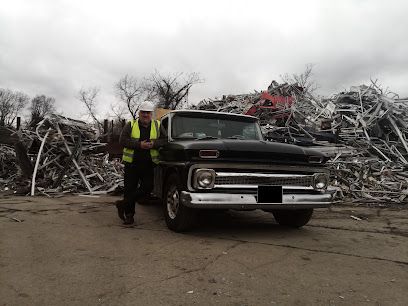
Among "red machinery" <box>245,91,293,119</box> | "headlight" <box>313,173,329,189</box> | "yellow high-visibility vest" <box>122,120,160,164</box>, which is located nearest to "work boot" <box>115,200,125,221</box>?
"yellow high-visibility vest" <box>122,120,160,164</box>

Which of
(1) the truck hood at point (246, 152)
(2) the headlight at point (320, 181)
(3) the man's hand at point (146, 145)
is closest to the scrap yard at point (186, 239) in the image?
(1) the truck hood at point (246, 152)

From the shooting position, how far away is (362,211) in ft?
27.8

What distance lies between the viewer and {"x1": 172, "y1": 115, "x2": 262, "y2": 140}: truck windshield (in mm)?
6590

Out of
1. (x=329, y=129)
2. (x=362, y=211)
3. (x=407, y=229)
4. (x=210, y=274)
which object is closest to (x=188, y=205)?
A: (x=210, y=274)

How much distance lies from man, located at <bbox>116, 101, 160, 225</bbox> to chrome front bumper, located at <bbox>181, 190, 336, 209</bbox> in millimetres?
1287

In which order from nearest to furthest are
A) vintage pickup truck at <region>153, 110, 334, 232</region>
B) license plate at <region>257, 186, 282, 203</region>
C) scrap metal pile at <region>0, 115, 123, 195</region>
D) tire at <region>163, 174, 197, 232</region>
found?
vintage pickup truck at <region>153, 110, 334, 232</region>
license plate at <region>257, 186, 282, 203</region>
tire at <region>163, 174, 197, 232</region>
scrap metal pile at <region>0, 115, 123, 195</region>

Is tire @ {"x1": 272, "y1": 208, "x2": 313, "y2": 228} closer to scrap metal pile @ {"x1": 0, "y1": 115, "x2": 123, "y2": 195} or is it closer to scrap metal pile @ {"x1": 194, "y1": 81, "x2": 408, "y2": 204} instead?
scrap metal pile @ {"x1": 194, "y1": 81, "x2": 408, "y2": 204}

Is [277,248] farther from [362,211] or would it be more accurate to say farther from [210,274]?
[362,211]

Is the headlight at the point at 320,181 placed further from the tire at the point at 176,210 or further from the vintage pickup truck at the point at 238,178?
the tire at the point at 176,210

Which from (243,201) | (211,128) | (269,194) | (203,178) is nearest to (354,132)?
(211,128)

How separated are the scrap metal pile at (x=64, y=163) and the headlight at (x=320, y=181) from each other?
6105 millimetres

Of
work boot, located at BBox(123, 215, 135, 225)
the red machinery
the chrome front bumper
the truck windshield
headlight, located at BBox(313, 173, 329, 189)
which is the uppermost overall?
the red machinery

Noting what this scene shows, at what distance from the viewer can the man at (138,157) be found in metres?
6.35

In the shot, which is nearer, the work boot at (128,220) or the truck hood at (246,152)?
the truck hood at (246,152)
